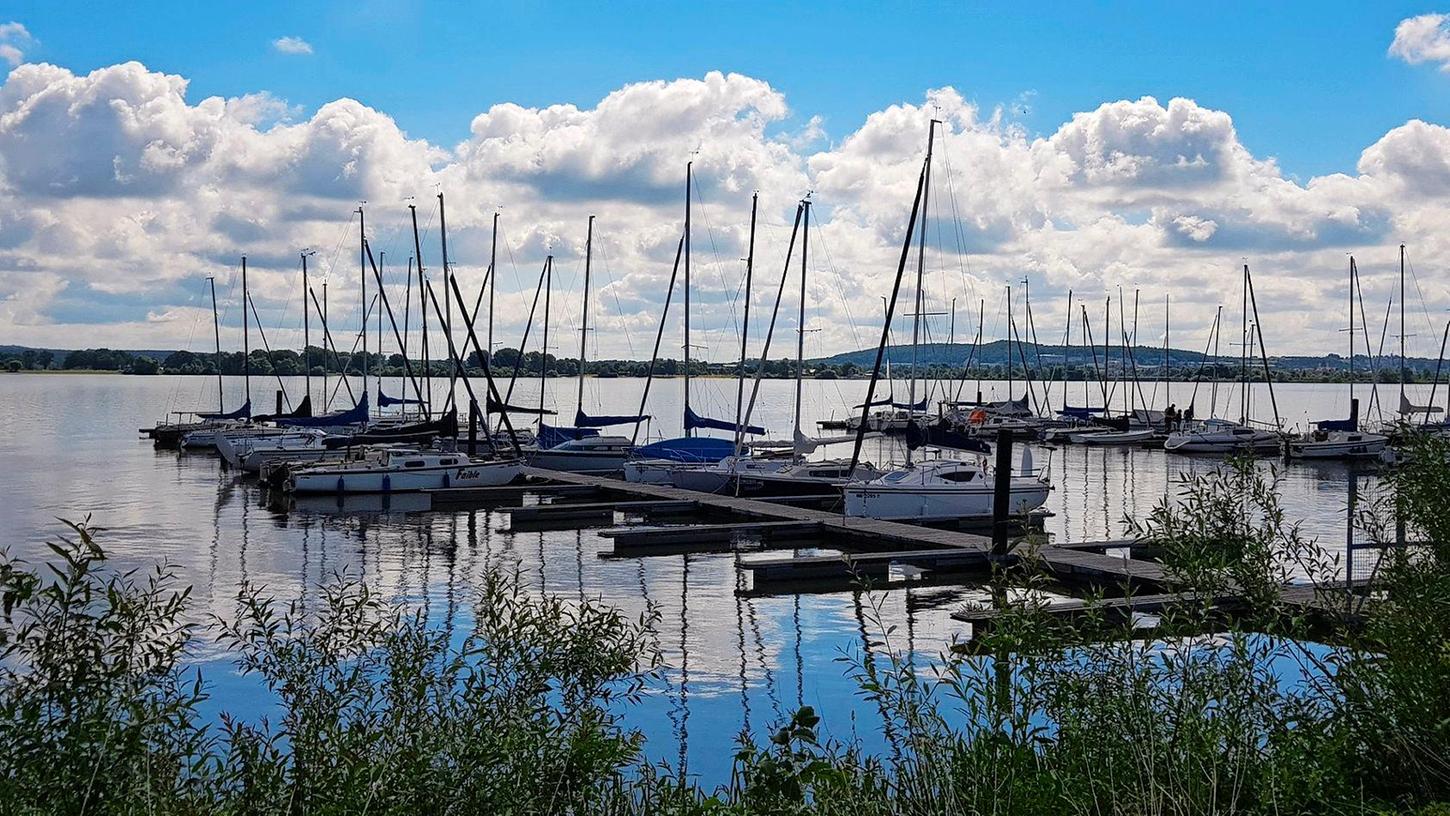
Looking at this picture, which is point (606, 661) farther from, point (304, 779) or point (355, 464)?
point (355, 464)

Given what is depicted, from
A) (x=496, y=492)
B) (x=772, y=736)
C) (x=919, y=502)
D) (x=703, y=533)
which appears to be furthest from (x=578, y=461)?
(x=772, y=736)

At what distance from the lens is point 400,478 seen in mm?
44031

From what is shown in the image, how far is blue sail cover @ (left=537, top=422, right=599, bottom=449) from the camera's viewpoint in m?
56.8

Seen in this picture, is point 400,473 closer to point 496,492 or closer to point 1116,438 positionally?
point 496,492

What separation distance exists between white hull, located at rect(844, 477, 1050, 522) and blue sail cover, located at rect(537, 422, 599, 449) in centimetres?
2413

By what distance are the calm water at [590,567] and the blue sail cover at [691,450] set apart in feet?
27.1

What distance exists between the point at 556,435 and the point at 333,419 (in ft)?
45.8

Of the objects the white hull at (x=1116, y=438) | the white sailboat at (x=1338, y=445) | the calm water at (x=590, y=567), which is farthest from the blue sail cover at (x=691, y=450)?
the white hull at (x=1116, y=438)

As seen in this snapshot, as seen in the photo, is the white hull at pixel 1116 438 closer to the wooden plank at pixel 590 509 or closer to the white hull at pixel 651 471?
the white hull at pixel 651 471

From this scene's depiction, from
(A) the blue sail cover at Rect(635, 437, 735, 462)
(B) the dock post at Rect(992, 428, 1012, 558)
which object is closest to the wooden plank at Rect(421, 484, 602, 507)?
(A) the blue sail cover at Rect(635, 437, 735, 462)

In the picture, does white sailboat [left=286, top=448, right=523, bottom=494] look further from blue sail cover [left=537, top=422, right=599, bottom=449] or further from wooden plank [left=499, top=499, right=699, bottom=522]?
blue sail cover [left=537, top=422, right=599, bottom=449]

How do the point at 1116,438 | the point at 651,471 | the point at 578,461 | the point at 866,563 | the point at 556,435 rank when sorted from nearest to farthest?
1. the point at 866,563
2. the point at 651,471
3. the point at 578,461
4. the point at 556,435
5. the point at 1116,438

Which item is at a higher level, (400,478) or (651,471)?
(651,471)

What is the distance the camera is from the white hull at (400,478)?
4303 cm
